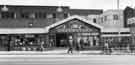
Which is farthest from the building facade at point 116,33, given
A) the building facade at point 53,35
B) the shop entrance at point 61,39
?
the shop entrance at point 61,39

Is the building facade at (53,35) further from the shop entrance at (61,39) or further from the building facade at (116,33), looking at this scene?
the building facade at (116,33)

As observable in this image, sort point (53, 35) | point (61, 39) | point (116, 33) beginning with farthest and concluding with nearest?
1. point (116, 33)
2. point (61, 39)
3. point (53, 35)

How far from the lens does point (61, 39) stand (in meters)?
43.3

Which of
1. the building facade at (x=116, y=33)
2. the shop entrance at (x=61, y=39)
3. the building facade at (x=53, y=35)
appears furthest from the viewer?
the shop entrance at (x=61, y=39)

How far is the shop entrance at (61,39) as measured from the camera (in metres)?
43.1

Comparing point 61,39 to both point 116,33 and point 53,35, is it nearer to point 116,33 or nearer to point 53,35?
point 53,35

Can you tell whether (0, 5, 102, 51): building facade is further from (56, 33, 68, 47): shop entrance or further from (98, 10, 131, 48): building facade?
(98, 10, 131, 48): building facade

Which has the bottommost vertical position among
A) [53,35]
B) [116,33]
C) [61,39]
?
[61,39]

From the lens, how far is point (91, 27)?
4356 cm

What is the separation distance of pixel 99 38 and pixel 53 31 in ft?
21.6

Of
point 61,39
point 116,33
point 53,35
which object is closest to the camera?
point 53,35

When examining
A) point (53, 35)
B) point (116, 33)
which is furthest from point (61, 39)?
point (116, 33)

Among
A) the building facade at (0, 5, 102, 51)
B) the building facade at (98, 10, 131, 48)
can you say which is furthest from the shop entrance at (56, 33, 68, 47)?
the building facade at (98, 10, 131, 48)

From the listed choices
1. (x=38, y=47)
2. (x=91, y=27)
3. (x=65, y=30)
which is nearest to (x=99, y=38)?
(x=91, y=27)
